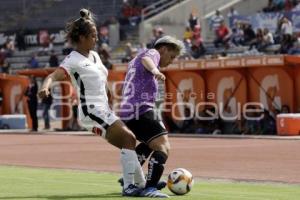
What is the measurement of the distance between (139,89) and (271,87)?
17.8 meters

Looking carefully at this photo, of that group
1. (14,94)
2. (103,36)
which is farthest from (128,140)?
(103,36)

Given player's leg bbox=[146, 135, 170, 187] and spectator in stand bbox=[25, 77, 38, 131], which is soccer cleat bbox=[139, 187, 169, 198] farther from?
spectator in stand bbox=[25, 77, 38, 131]

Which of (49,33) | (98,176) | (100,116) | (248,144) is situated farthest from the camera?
(49,33)

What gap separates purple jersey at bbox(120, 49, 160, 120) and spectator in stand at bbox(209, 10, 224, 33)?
2830 cm

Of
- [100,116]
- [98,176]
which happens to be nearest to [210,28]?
[98,176]

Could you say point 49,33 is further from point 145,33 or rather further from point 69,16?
point 145,33

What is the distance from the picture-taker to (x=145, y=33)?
1682 inches

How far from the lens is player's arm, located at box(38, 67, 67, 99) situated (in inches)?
369

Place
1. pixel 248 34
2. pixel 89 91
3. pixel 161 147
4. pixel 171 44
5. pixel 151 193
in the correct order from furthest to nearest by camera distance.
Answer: pixel 248 34 → pixel 171 44 → pixel 161 147 → pixel 89 91 → pixel 151 193

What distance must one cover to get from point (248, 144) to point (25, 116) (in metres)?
15.7

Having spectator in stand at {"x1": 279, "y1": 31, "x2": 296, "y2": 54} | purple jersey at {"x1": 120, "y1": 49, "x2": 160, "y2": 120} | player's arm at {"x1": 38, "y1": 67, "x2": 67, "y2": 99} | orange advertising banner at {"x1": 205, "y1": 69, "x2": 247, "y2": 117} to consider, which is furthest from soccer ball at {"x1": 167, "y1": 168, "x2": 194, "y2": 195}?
spectator in stand at {"x1": 279, "y1": 31, "x2": 296, "y2": 54}

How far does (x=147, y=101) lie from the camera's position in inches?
413

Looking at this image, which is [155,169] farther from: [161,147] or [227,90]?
[227,90]

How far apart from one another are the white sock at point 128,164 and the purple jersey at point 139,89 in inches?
22.9
